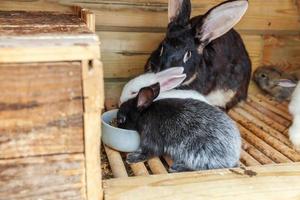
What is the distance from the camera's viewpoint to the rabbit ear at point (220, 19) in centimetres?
153

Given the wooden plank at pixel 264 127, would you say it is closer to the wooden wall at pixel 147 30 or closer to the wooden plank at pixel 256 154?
the wooden plank at pixel 256 154

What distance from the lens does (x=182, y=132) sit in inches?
49.3

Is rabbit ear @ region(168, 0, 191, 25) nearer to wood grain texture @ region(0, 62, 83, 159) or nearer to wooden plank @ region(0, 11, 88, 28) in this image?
wooden plank @ region(0, 11, 88, 28)

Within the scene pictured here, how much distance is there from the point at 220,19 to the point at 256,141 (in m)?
0.48

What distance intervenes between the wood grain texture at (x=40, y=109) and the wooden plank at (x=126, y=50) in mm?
1061

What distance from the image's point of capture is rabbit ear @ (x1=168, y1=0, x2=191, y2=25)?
1.66 meters

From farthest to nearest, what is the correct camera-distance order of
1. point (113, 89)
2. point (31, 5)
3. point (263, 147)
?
point (113, 89)
point (31, 5)
point (263, 147)

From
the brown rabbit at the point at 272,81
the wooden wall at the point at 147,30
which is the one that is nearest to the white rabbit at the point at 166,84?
the wooden wall at the point at 147,30

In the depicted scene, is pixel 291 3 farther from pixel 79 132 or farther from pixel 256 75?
pixel 79 132

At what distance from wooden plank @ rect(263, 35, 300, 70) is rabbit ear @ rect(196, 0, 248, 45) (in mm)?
531

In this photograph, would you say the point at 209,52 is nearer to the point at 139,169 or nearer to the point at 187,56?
the point at 187,56

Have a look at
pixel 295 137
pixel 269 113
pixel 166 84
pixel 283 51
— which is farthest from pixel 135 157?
pixel 283 51

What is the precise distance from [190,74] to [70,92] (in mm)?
922

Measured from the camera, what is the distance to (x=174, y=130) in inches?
50.0
